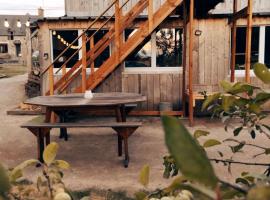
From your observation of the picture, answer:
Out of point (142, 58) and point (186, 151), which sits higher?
point (142, 58)

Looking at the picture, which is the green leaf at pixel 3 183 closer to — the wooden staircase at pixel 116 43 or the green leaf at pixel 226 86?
the green leaf at pixel 226 86

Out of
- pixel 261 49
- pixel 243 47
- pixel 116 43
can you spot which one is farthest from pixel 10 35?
pixel 116 43

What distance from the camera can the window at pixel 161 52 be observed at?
416 inches

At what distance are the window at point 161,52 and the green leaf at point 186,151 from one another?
1022 cm

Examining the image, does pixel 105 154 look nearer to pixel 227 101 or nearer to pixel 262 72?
pixel 227 101

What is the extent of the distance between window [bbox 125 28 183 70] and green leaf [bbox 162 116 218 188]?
1022cm

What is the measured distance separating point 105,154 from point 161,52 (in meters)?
4.82

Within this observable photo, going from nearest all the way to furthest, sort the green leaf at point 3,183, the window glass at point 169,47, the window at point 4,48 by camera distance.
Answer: the green leaf at point 3,183 → the window glass at point 169,47 → the window at point 4,48

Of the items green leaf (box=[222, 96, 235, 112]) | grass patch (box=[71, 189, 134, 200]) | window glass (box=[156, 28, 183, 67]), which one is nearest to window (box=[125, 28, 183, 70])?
window glass (box=[156, 28, 183, 67])

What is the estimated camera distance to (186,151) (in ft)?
1.24

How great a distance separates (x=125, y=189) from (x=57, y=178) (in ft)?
13.5

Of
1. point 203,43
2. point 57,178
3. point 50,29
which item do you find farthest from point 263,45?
point 57,178

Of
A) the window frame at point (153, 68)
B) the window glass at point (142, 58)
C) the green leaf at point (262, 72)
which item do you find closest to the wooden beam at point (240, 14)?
the window frame at point (153, 68)

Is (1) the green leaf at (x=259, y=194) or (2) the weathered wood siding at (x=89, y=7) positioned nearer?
(1) the green leaf at (x=259, y=194)
